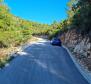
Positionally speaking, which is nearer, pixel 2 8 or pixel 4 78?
pixel 4 78

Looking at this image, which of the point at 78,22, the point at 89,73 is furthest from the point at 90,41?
the point at 89,73

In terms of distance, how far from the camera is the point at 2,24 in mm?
40969

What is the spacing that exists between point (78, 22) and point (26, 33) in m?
28.6

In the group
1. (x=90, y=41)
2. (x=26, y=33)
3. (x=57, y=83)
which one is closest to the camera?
(x=57, y=83)

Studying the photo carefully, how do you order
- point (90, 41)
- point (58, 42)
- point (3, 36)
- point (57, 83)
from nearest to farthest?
point (57, 83) < point (90, 41) < point (3, 36) < point (58, 42)

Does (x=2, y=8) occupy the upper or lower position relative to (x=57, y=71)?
upper

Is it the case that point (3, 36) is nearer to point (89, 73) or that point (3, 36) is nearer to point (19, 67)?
point (19, 67)

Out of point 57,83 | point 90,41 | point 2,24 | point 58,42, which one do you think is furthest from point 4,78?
point 58,42

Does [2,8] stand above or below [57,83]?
above

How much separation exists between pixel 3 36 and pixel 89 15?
13911 millimetres

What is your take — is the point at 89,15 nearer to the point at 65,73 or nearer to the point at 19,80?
the point at 65,73

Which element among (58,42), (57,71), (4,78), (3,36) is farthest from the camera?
(58,42)

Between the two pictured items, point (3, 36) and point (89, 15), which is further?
point (3, 36)

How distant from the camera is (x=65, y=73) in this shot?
20.0m
